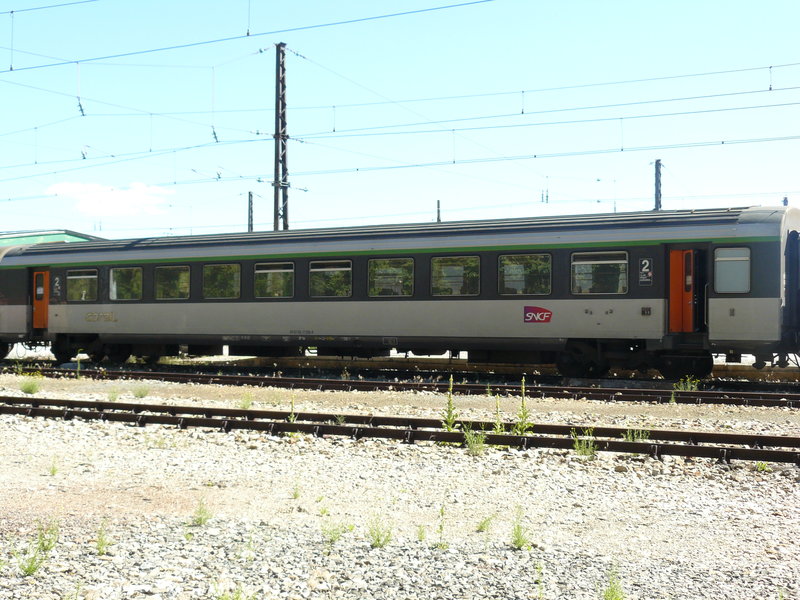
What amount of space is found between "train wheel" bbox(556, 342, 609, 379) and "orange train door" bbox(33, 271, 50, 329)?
13.0 metres

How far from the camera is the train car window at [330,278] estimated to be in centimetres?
1748

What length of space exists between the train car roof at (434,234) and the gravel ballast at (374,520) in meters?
7.47

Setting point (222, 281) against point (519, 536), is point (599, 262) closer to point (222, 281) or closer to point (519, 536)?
point (222, 281)

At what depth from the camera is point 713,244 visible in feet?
48.4

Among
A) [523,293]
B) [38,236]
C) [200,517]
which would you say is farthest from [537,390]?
[38,236]

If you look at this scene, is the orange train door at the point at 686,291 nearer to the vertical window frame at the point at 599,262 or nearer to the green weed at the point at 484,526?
the vertical window frame at the point at 599,262

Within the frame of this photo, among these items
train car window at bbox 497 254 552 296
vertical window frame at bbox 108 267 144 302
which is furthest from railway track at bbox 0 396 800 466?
vertical window frame at bbox 108 267 144 302

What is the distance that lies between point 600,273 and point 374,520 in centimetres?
1022

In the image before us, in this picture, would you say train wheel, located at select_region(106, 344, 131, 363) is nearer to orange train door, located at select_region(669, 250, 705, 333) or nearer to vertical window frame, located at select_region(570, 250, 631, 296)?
vertical window frame, located at select_region(570, 250, 631, 296)

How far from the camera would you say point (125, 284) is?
19.8 m

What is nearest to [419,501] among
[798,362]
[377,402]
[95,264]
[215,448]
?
[215,448]

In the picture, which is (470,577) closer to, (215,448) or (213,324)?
(215,448)

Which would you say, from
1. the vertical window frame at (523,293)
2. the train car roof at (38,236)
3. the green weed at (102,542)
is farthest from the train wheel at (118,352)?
the train car roof at (38,236)

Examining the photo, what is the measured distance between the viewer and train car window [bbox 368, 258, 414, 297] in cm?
1702
